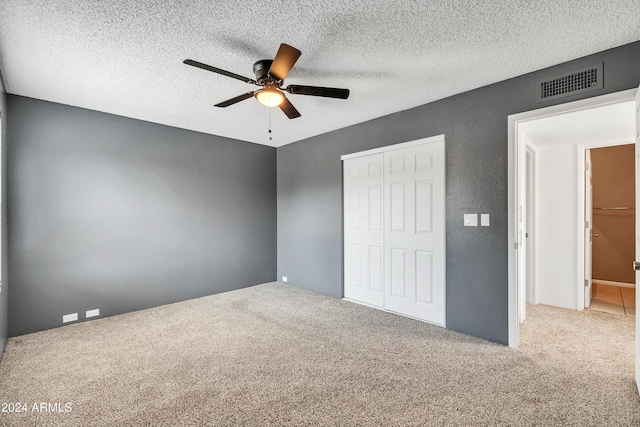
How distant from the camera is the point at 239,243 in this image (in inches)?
199

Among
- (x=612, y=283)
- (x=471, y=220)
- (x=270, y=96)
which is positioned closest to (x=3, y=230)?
(x=270, y=96)

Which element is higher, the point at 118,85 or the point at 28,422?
the point at 118,85

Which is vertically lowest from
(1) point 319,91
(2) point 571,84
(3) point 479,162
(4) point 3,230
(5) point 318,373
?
(5) point 318,373

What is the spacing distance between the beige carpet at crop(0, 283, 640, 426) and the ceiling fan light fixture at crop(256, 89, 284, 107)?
2.23 meters

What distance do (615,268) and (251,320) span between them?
6042 mm

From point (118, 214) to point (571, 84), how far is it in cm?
496

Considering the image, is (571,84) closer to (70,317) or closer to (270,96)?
(270,96)

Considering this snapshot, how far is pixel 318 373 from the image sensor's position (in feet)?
7.79

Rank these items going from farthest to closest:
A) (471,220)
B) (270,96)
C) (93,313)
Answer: (93,313)
(471,220)
(270,96)

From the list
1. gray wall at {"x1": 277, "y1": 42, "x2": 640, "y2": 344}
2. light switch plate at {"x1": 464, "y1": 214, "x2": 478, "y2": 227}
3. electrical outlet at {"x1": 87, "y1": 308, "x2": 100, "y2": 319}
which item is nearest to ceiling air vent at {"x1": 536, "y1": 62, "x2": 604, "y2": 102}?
gray wall at {"x1": 277, "y1": 42, "x2": 640, "y2": 344}

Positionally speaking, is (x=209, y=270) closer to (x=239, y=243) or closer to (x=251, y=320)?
(x=239, y=243)

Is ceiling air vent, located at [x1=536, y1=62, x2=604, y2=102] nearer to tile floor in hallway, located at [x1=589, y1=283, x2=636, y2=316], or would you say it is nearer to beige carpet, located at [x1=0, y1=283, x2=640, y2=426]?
beige carpet, located at [x1=0, y1=283, x2=640, y2=426]

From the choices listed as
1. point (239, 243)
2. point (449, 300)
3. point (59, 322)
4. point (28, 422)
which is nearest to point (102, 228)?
point (59, 322)

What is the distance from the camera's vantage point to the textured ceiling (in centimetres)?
188
